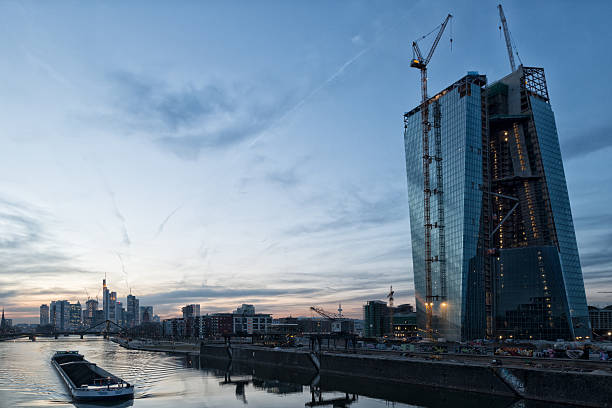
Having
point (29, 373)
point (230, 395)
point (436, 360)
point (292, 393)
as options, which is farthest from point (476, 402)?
point (29, 373)

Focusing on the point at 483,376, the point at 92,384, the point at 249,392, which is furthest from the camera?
the point at 92,384

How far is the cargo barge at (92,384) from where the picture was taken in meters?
88.8

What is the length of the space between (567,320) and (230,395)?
14588 centimetres

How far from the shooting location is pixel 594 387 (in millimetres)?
70000

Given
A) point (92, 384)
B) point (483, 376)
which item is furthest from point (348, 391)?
point (92, 384)

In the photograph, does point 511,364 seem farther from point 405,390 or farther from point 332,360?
point 332,360

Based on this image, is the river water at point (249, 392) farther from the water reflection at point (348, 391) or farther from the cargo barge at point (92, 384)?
the cargo barge at point (92, 384)

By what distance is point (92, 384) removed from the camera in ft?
352

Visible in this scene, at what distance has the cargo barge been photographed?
291 feet

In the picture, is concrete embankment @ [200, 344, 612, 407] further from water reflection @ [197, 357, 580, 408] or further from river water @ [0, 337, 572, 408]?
river water @ [0, 337, 572, 408]

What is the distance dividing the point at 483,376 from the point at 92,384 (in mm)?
78850

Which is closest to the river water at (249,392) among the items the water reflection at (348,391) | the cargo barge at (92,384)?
the water reflection at (348,391)

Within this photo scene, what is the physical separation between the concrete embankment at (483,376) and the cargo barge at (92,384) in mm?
50279

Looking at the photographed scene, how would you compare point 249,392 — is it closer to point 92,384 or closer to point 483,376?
point 92,384
